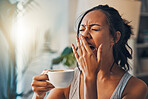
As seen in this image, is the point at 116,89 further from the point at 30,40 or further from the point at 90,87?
the point at 30,40

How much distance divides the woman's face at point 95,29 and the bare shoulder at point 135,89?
14 cm

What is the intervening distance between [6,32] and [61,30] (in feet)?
1.24

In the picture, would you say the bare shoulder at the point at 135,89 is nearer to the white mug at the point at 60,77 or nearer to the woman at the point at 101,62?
the woman at the point at 101,62

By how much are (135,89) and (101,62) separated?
120 millimetres

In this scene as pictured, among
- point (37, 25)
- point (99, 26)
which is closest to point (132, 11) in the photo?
point (99, 26)

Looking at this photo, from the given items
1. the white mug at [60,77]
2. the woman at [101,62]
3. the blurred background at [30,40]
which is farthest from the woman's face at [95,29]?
the blurred background at [30,40]

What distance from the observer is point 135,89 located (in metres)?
0.52

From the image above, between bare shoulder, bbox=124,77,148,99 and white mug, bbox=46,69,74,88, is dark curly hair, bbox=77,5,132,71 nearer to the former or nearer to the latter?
bare shoulder, bbox=124,77,148,99

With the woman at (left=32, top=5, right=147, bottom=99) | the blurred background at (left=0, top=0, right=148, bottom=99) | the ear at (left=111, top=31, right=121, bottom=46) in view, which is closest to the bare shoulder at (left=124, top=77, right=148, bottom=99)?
the woman at (left=32, top=5, right=147, bottom=99)

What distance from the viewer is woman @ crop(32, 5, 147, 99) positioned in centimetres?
43

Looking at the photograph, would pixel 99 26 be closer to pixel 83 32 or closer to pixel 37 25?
pixel 83 32

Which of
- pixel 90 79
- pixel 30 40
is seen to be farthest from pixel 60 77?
pixel 30 40

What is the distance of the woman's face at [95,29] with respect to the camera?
1.61 feet

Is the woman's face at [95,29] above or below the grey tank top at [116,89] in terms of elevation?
above
